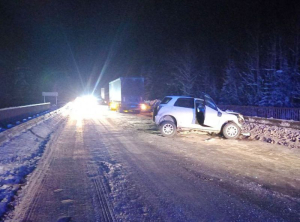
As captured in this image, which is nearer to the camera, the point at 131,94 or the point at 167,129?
the point at 167,129

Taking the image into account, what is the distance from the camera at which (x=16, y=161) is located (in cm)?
819

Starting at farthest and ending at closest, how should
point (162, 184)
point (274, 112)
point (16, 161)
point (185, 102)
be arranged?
1. point (274, 112)
2. point (185, 102)
3. point (16, 161)
4. point (162, 184)

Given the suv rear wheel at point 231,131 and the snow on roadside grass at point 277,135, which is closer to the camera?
the snow on roadside grass at point 277,135

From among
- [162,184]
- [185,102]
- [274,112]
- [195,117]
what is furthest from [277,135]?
[274,112]

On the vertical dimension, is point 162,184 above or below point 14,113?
below

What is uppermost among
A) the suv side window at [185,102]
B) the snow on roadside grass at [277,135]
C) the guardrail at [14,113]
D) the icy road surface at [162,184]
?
the suv side window at [185,102]

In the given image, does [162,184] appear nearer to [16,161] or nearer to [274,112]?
[16,161]

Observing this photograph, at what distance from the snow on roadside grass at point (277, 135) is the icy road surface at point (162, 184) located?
93 centimetres

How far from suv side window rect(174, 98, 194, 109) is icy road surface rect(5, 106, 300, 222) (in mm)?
2636

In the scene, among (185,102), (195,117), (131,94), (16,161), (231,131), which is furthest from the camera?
(131,94)

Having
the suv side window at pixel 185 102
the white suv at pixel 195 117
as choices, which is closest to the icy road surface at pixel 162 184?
the white suv at pixel 195 117

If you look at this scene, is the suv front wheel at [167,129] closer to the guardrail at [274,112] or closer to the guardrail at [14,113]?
the guardrail at [274,112]

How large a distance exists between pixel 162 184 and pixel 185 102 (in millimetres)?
6947

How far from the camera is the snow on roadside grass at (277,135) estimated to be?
10846mm
